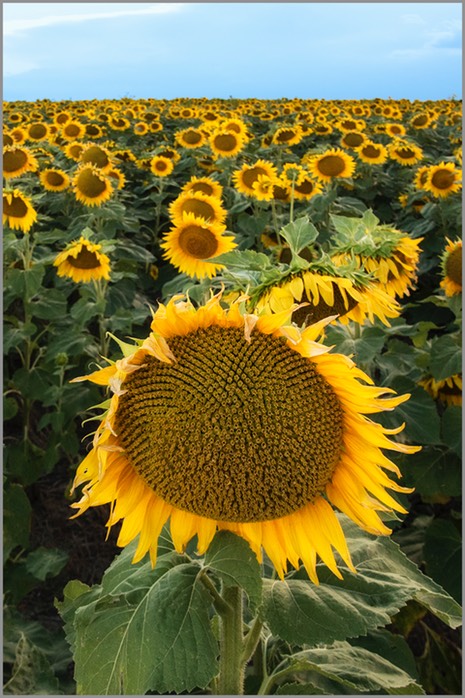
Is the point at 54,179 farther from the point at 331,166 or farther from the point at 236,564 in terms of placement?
the point at 236,564

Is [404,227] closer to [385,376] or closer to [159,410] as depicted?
[385,376]

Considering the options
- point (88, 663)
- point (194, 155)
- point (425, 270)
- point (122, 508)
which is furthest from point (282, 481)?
point (194, 155)

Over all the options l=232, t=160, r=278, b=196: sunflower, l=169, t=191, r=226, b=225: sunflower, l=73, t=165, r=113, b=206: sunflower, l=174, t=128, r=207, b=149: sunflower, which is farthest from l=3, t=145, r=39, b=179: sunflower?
l=174, t=128, r=207, b=149: sunflower

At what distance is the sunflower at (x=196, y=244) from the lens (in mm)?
3344

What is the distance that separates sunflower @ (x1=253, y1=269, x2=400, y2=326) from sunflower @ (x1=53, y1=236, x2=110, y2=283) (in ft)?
6.28

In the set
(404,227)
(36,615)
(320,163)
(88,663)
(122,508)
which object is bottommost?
(36,615)

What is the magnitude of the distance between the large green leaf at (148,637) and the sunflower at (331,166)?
4.39m

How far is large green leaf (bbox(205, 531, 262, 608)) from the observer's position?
88cm

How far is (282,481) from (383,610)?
0.93ft

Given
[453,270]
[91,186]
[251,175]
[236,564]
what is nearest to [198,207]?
[251,175]

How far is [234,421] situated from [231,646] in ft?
1.44

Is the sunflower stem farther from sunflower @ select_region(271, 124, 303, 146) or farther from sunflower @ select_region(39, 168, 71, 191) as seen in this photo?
sunflower @ select_region(271, 124, 303, 146)

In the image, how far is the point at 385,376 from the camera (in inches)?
108

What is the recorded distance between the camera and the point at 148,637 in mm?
902
